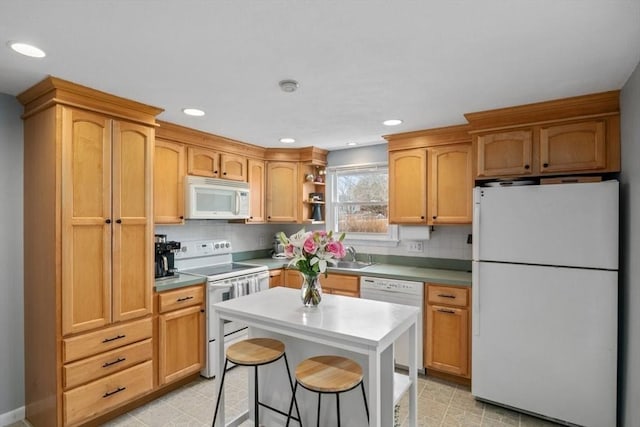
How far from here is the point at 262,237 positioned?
455cm

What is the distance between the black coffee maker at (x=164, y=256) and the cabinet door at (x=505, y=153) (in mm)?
2838

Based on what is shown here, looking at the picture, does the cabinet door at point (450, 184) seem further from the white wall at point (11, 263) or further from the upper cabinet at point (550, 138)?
the white wall at point (11, 263)

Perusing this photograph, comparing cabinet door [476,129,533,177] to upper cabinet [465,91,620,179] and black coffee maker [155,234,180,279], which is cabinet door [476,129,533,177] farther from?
black coffee maker [155,234,180,279]

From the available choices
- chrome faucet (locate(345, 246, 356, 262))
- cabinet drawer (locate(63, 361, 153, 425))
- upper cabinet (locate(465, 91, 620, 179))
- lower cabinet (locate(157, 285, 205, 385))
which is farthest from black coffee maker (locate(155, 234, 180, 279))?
upper cabinet (locate(465, 91, 620, 179))

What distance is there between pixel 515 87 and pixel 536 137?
1.99ft

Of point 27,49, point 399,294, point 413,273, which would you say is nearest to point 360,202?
point 413,273

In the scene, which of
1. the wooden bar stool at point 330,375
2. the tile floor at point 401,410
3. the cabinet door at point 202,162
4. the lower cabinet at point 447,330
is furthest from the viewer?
the cabinet door at point 202,162

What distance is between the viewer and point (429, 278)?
3125mm

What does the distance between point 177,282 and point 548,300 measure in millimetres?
2876

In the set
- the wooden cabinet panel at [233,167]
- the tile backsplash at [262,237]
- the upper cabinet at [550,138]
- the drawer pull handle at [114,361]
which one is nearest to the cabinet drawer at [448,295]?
the tile backsplash at [262,237]

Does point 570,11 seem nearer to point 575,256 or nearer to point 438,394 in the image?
point 575,256

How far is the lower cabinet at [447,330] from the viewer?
295 centimetres

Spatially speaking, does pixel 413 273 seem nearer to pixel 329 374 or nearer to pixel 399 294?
pixel 399 294

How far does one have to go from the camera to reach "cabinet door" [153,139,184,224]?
3.02 meters
